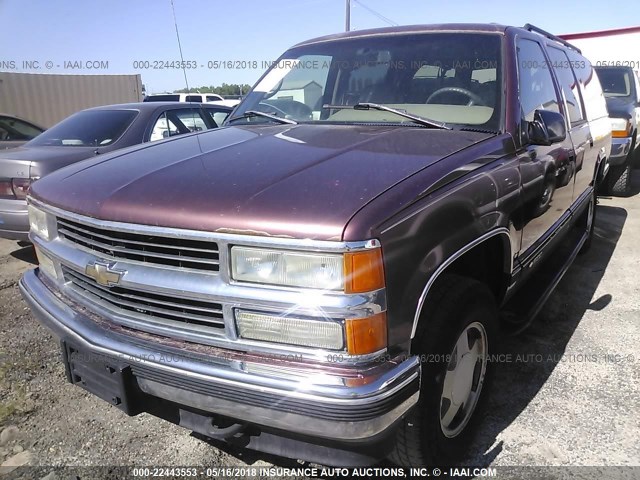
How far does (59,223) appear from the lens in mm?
2334

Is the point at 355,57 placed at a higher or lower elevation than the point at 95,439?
higher

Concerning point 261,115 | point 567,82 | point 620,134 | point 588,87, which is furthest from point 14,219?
point 620,134

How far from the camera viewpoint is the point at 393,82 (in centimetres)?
298

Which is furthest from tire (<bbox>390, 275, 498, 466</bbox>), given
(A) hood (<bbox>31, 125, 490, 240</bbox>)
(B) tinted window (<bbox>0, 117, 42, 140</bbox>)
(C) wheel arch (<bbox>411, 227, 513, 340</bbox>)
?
(B) tinted window (<bbox>0, 117, 42, 140</bbox>)

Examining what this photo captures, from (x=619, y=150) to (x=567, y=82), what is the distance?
4.15m

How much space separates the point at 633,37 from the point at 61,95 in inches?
628

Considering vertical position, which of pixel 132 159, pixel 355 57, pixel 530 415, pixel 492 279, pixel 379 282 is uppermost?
pixel 355 57

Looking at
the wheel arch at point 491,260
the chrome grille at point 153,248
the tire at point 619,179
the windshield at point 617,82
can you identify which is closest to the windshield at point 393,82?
the wheel arch at point 491,260

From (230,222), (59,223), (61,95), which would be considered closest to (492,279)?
(230,222)

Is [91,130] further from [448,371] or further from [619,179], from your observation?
[619,179]

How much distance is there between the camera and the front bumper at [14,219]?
4680 millimetres

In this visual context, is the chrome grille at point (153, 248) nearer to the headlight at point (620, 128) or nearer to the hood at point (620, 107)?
the headlight at point (620, 128)

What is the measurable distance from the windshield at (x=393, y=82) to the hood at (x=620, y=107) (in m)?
6.09

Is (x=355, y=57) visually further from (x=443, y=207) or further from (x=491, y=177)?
(x=443, y=207)
